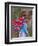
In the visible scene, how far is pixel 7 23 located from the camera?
180 cm

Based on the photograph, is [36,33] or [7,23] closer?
[7,23]

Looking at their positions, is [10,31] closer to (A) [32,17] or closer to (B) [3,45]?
(B) [3,45]

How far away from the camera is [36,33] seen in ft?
6.41

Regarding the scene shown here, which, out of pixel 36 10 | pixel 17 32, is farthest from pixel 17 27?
pixel 36 10

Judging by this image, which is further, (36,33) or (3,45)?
(36,33)

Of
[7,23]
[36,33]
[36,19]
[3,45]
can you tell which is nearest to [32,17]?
[36,19]

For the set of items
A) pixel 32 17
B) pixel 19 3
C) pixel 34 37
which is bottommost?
pixel 34 37

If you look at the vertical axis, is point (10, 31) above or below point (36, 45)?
above

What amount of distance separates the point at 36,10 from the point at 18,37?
1.56 ft

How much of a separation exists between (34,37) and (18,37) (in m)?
0.25

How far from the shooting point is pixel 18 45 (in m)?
1.88

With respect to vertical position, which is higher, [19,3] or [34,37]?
[19,3]

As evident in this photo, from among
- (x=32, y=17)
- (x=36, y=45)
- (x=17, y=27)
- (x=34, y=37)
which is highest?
(x=32, y=17)

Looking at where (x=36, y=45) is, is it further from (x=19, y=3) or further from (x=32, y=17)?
(x=19, y=3)
